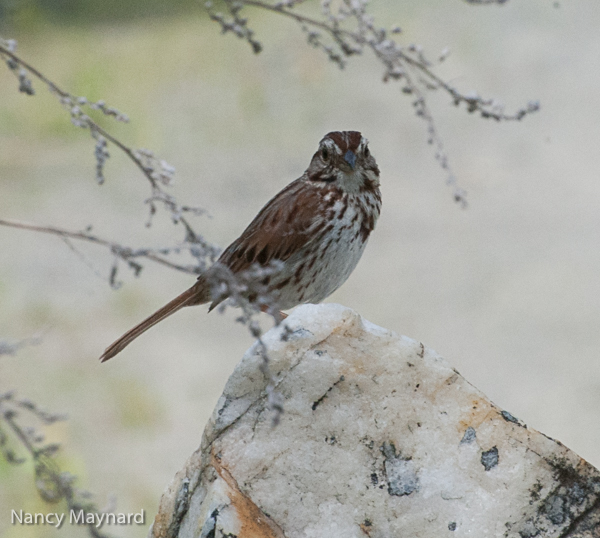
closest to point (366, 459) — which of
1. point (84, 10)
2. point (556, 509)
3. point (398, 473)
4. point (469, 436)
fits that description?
→ point (398, 473)

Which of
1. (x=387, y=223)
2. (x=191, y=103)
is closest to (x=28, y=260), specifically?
(x=191, y=103)

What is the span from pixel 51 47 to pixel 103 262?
Answer: 9.34 ft

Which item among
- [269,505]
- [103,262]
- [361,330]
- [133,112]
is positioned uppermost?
[133,112]

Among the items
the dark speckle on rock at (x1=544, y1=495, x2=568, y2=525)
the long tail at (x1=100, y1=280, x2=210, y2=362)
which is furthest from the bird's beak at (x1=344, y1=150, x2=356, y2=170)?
the dark speckle on rock at (x1=544, y1=495, x2=568, y2=525)

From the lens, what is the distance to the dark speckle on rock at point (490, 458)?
1969 mm

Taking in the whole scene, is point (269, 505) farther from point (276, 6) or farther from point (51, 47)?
point (51, 47)

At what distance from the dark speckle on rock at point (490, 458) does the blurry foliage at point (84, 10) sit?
6.95m

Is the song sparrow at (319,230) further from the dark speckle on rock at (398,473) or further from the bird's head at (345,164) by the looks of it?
the dark speckle on rock at (398,473)

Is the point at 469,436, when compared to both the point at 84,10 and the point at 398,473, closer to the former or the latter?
the point at 398,473

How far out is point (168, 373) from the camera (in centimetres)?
557

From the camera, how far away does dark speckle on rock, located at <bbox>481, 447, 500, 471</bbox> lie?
6.46ft

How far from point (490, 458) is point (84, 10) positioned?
7485 millimetres

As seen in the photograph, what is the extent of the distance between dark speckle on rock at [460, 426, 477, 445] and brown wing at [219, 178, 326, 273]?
3.02 ft

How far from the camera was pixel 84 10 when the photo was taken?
833 cm
